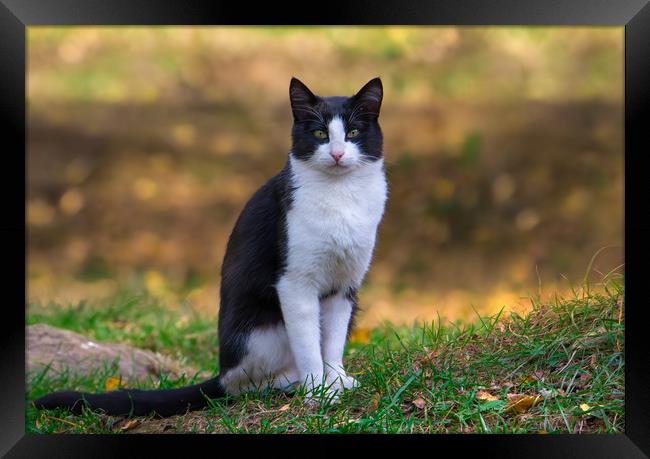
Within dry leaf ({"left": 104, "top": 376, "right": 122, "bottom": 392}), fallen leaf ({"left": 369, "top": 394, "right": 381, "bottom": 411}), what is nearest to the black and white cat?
fallen leaf ({"left": 369, "top": 394, "right": 381, "bottom": 411})

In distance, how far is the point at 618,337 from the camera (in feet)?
10.9

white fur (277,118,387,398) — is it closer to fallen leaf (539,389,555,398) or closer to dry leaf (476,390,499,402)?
dry leaf (476,390,499,402)

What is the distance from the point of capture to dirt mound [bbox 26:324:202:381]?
4320mm

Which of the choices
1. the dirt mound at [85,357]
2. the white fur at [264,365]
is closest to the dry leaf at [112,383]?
the dirt mound at [85,357]

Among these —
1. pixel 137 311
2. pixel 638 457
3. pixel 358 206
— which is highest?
pixel 358 206

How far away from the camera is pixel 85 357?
4.37 metres

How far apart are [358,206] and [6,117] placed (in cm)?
135

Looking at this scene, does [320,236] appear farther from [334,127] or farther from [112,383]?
[112,383]

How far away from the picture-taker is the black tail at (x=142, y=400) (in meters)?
3.45

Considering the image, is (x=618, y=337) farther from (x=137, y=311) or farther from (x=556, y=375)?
(x=137, y=311)

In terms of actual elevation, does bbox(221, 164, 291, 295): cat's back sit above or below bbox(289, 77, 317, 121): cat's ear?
below

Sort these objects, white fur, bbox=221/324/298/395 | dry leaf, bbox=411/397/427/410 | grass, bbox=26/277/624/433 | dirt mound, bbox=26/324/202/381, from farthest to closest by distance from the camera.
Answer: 1. dirt mound, bbox=26/324/202/381
2. white fur, bbox=221/324/298/395
3. dry leaf, bbox=411/397/427/410
4. grass, bbox=26/277/624/433

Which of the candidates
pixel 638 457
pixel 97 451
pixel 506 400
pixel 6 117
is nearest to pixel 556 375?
pixel 506 400

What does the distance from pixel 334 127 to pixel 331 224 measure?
0.38m
